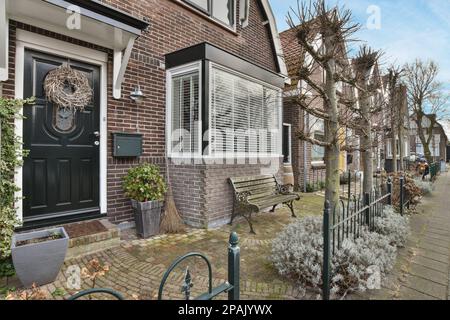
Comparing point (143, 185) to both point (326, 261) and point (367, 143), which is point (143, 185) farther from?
point (367, 143)

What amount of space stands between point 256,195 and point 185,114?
228 centimetres

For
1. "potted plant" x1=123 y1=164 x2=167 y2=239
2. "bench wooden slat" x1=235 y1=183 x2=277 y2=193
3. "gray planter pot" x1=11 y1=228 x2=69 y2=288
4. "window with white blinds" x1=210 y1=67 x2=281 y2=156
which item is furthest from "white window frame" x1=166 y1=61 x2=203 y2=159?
"gray planter pot" x1=11 y1=228 x2=69 y2=288

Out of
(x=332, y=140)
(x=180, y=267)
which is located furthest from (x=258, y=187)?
(x=180, y=267)

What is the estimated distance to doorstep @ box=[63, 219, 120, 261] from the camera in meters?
3.46

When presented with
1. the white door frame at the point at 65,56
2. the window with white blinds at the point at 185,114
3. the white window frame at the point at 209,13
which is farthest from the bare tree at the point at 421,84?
the white door frame at the point at 65,56

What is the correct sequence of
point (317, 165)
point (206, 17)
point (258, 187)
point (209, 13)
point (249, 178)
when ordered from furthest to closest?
point (317, 165) → point (209, 13) → point (206, 17) → point (258, 187) → point (249, 178)

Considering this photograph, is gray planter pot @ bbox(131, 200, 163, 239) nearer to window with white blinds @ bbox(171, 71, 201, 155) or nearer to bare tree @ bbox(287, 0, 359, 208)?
window with white blinds @ bbox(171, 71, 201, 155)

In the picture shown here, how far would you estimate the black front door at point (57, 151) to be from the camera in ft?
12.0

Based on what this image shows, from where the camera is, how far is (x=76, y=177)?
4.11 meters

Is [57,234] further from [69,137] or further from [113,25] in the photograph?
[113,25]

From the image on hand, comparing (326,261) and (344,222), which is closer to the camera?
(326,261)

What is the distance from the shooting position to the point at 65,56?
157 inches
